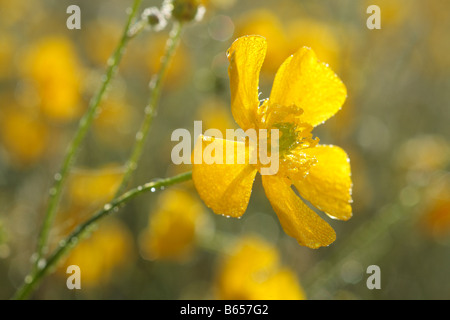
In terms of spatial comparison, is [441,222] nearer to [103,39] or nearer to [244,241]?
[244,241]

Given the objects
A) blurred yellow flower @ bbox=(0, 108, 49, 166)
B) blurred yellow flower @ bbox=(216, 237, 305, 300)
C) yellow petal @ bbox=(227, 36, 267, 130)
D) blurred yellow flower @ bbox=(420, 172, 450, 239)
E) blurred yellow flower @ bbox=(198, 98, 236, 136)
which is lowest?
blurred yellow flower @ bbox=(216, 237, 305, 300)

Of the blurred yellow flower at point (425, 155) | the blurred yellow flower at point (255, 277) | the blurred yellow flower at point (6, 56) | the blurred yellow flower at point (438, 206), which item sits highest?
the blurred yellow flower at point (6, 56)

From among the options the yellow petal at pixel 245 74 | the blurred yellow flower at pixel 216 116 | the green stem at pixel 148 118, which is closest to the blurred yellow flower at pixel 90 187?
the blurred yellow flower at pixel 216 116

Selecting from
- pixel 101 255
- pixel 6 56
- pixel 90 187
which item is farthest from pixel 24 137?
pixel 6 56

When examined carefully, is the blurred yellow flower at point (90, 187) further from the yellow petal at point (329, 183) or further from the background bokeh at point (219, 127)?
the yellow petal at point (329, 183)

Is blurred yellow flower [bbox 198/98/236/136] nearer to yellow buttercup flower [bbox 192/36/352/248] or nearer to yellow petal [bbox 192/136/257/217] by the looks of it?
yellow buttercup flower [bbox 192/36/352/248]

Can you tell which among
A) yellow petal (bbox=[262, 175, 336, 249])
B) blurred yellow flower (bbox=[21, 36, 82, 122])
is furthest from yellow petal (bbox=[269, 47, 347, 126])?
blurred yellow flower (bbox=[21, 36, 82, 122])
